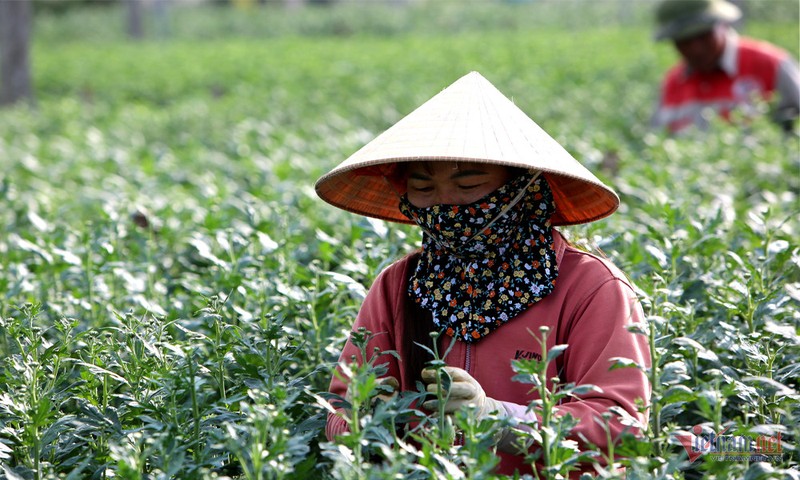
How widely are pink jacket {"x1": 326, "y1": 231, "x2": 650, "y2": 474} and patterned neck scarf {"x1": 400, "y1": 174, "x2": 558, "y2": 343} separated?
4cm

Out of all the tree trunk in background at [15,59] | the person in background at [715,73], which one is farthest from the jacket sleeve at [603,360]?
the tree trunk in background at [15,59]

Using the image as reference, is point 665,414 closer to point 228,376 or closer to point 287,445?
point 287,445

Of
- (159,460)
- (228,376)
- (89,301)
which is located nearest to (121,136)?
(89,301)

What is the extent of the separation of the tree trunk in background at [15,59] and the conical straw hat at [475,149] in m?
13.3

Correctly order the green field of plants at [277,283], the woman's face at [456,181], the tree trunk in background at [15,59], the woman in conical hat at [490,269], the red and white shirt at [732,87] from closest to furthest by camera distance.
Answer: the green field of plants at [277,283] → the woman in conical hat at [490,269] → the woman's face at [456,181] → the red and white shirt at [732,87] → the tree trunk in background at [15,59]

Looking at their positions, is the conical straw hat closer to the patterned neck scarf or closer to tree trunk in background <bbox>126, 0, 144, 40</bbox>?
the patterned neck scarf

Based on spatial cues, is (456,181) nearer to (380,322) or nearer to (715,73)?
(380,322)

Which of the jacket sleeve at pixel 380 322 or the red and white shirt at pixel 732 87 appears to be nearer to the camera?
the jacket sleeve at pixel 380 322

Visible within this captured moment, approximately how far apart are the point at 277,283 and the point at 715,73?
5.20m

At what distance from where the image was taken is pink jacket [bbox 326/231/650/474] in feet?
7.39

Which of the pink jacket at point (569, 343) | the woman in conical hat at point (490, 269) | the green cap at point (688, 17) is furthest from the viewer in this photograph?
the green cap at point (688, 17)

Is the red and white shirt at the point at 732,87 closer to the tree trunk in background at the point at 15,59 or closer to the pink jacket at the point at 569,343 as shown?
the pink jacket at the point at 569,343
